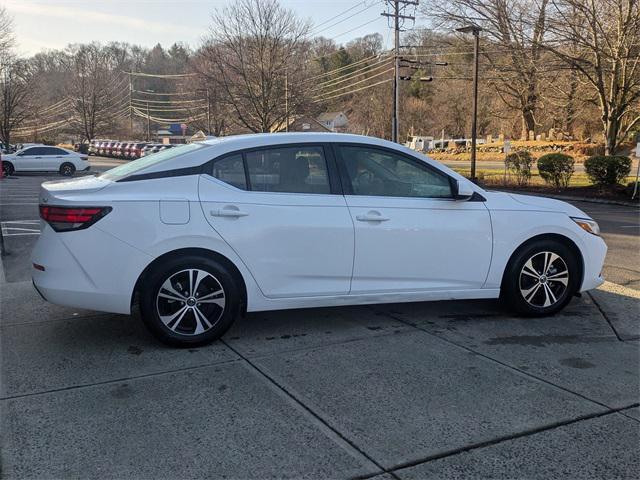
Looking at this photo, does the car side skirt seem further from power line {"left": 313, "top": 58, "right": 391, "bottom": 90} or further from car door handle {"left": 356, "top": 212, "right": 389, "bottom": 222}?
power line {"left": 313, "top": 58, "right": 391, "bottom": 90}

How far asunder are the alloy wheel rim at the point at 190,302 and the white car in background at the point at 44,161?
2835 cm

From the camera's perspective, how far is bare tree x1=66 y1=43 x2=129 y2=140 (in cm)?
6644

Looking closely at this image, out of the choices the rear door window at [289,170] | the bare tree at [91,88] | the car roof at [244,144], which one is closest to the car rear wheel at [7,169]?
the car roof at [244,144]

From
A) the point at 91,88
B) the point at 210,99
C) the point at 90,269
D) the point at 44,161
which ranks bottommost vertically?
the point at 90,269

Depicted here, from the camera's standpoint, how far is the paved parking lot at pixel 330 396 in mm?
2816

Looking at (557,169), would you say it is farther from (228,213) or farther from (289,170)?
(228,213)

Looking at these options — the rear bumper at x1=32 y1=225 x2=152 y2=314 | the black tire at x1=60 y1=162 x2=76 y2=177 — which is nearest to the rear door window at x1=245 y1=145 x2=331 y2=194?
the rear bumper at x1=32 y1=225 x2=152 y2=314

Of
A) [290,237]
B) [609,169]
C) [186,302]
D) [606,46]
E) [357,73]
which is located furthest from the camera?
[357,73]

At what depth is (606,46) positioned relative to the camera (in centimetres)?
2200

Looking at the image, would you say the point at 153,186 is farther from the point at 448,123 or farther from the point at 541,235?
the point at 448,123

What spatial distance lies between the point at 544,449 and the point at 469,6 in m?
25.9

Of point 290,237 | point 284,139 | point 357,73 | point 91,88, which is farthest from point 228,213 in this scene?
point 91,88

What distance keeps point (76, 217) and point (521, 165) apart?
905 inches

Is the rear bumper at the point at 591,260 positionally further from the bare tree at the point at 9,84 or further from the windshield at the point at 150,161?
the bare tree at the point at 9,84
